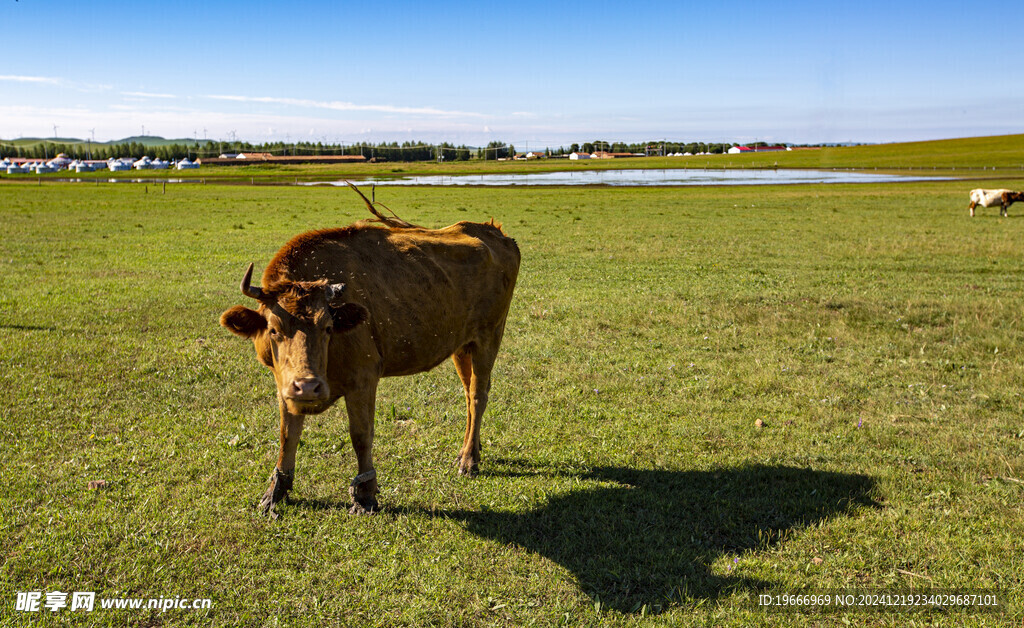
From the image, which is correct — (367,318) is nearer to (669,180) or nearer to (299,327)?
(299,327)

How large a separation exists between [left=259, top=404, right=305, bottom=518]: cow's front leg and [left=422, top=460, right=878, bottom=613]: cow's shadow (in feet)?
5.17

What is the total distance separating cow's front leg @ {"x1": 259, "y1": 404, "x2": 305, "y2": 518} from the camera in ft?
22.2

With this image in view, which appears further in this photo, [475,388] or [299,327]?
[475,388]

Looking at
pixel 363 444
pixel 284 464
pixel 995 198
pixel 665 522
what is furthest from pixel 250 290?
pixel 995 198

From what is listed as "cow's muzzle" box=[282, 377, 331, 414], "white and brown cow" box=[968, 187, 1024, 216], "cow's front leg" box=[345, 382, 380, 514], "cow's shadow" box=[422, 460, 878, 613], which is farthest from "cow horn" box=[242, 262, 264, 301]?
"white and brown cow" box=[968, 187, 1024, 216]

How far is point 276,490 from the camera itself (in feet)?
22.4

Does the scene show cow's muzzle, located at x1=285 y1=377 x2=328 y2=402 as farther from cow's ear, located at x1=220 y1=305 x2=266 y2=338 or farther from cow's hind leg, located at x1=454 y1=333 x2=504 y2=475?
cow's hind leg, located at x1=454 y1=333 x2=504 y2=475

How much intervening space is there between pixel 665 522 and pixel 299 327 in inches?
155

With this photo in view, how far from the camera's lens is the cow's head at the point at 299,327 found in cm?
573

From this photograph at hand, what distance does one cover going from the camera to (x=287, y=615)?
5.28 m

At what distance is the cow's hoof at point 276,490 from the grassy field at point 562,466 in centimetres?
15

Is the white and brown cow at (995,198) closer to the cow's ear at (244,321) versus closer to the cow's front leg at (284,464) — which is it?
the cow's front leg at (284,464)

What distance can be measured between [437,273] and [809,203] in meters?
48.5

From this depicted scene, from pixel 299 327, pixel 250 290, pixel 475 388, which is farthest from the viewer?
pixel 475 388
